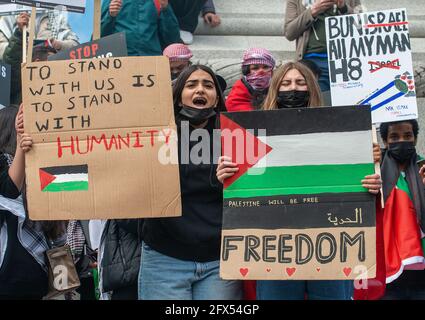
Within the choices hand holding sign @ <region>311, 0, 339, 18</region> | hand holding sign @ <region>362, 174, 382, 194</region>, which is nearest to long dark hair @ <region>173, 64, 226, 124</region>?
hand holding sign @ <region>362, 174, 382, 194</region>

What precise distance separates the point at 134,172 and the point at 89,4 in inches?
71.7

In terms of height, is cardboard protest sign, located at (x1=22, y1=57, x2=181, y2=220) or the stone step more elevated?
the stone step

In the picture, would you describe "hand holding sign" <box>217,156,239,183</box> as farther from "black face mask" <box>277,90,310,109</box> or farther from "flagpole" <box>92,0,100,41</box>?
"flagpole" <box>92,0,100,41</box>

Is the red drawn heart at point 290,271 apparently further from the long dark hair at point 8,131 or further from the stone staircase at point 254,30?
the stone staircase at point 254,30

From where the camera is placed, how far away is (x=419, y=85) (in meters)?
9.02

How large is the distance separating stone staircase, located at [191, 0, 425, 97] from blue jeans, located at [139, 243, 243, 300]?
14.0ft

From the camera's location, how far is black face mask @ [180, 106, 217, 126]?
548 centimetres

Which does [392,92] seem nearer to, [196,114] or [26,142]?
[196,114]

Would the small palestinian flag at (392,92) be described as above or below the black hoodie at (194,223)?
above

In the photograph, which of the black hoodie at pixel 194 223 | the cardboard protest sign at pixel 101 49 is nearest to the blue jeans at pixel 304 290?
the black hoodie at pixel 194 223

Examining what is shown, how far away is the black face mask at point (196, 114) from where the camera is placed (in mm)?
5477

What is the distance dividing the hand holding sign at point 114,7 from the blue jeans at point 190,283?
2.93 m

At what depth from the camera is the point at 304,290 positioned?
515 cm

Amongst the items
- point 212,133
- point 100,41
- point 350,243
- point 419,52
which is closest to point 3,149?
point 100,41
